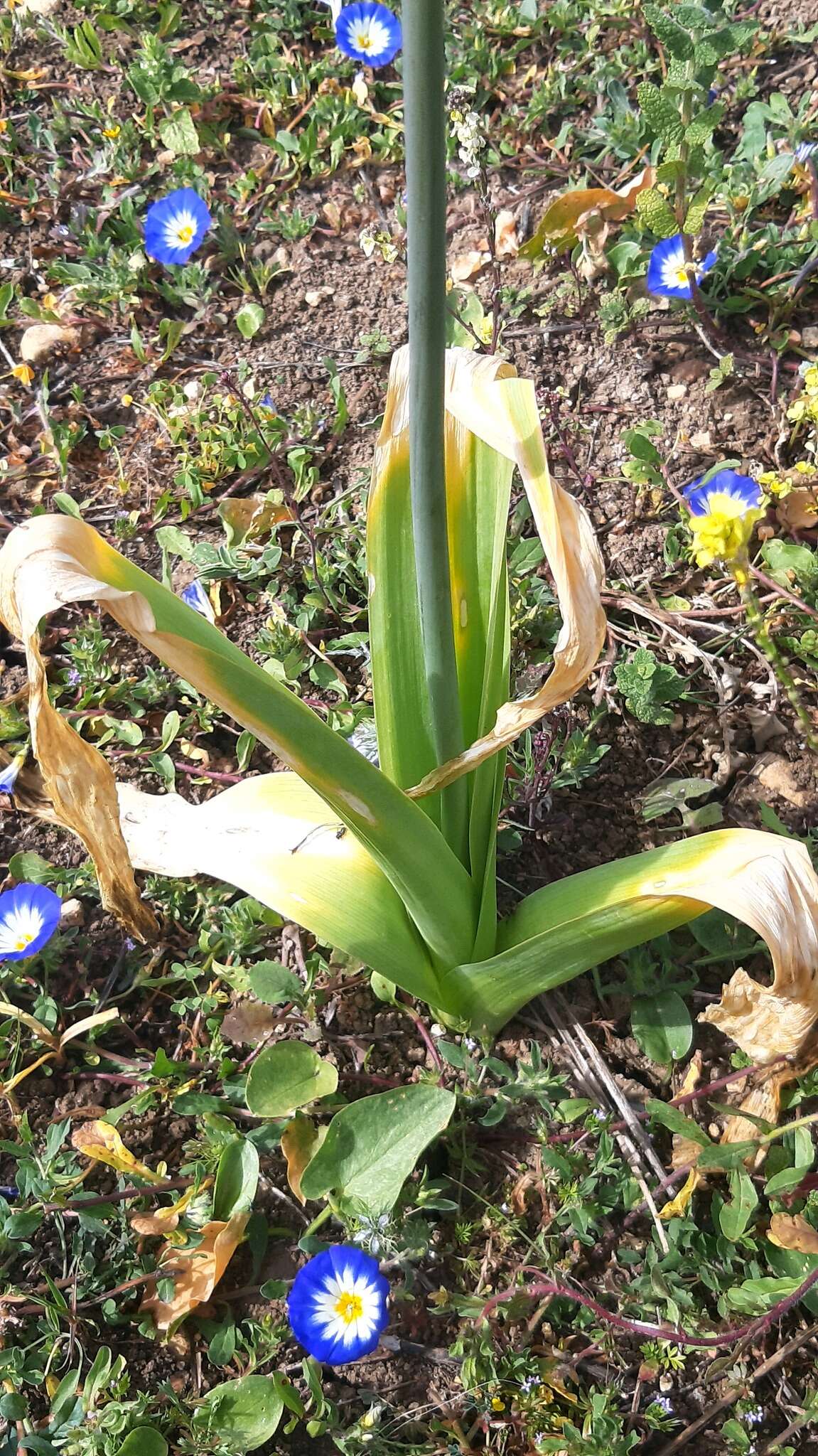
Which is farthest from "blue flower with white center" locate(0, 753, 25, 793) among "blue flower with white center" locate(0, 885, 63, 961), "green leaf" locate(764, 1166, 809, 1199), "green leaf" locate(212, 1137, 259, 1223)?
"green leaf" locate(764, 1166, 809, 1199)

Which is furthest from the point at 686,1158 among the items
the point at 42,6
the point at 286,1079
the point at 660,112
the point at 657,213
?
the point at 42,6

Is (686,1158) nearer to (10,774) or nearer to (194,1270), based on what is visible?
(194,1270)

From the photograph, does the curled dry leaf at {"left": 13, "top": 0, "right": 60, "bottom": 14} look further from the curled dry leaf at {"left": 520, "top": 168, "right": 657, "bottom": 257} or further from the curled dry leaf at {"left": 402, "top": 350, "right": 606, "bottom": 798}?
the curled dry leaf at {"left": 402, "top": 350, "right": 606, "bottom": 798}

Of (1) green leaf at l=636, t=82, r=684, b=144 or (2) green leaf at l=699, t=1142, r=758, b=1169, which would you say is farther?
(1) green leaf at l=636, t=82, r=684, b=144

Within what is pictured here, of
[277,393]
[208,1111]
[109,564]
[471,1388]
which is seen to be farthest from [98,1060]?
[277,393]

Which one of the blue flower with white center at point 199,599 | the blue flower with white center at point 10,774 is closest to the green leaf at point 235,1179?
the blue flower with white center at point 10,774

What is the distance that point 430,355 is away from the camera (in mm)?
856

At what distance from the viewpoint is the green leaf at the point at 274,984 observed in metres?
1.34

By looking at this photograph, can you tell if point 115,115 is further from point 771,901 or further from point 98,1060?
point 771,901

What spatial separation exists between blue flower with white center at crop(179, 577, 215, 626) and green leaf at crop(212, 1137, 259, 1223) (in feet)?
2.77

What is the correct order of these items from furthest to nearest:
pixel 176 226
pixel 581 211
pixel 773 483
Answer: pixel 176 226 < pixel 581 211 < pixel 773 483

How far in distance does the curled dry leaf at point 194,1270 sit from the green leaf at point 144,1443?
107mm

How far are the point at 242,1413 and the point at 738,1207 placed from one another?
59 centimetres

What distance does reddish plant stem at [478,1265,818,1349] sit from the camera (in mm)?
1092
